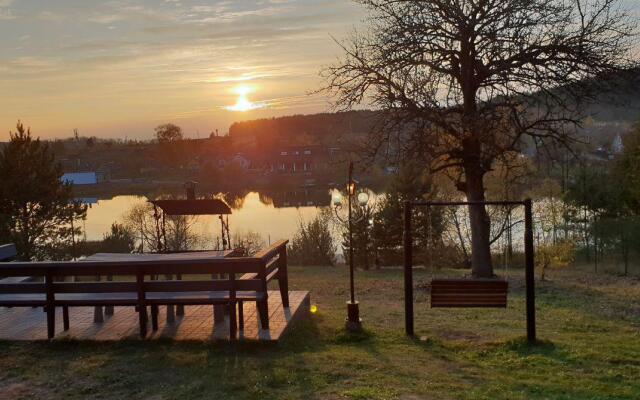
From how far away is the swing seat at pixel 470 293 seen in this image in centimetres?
756

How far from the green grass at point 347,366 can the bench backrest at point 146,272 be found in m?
0.64

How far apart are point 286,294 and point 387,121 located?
7.48 meters

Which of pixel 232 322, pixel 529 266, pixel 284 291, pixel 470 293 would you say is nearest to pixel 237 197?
pixel 284 291

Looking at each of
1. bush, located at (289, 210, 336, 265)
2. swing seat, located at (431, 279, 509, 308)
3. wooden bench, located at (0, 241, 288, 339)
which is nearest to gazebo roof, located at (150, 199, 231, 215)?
wooden bench, located at (0, 241, 288, 339)

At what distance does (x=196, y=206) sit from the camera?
10742mm

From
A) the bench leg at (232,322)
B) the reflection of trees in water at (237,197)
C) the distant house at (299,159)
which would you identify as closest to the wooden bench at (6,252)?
the bench leg at (232,322)

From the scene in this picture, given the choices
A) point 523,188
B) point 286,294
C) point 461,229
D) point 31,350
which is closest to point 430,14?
point 286,294

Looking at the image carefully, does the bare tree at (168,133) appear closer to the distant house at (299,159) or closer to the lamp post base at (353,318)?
the distant house at (299,159)

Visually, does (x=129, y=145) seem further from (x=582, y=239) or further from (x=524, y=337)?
(x=524, y=337)

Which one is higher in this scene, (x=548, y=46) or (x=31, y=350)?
(x=548, y=46)

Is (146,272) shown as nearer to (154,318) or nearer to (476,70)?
(154,318)

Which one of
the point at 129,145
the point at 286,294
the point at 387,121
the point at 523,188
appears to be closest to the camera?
the point at 286,294

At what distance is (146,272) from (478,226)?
10904mm

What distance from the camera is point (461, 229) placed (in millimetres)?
34469
